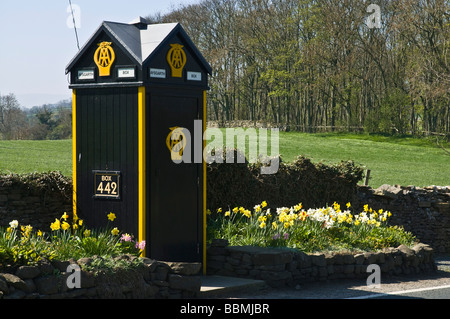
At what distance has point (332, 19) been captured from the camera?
1651 inches

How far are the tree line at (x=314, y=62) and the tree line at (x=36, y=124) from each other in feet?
34.7

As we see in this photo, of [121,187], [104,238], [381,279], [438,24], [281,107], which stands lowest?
[381,279]

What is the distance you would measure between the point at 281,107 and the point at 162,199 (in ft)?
151

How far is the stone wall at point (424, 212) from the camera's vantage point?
1566 centimetres

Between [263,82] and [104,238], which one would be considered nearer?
[104,238]

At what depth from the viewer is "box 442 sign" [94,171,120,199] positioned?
8406mm

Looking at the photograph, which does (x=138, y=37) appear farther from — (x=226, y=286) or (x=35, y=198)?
(x=226, y=286)

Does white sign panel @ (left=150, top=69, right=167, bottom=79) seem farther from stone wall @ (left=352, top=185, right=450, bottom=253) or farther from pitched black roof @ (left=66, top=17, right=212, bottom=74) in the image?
stone wall @ (left=352, top=185, right=450, bottom=253)

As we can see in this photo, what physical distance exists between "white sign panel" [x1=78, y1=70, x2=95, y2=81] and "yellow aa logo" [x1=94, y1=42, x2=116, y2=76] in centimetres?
13

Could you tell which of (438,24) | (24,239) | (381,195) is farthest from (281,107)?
(24,239)

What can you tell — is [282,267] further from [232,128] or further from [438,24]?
[232,128]

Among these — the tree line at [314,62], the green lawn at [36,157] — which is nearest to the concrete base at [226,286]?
the green lawn at [36,157]

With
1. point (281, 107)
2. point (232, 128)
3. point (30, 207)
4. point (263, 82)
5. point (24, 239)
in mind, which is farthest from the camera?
point (281, 107)

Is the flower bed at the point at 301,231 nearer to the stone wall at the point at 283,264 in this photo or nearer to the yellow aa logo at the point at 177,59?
the stone wall at the point at 283,264
